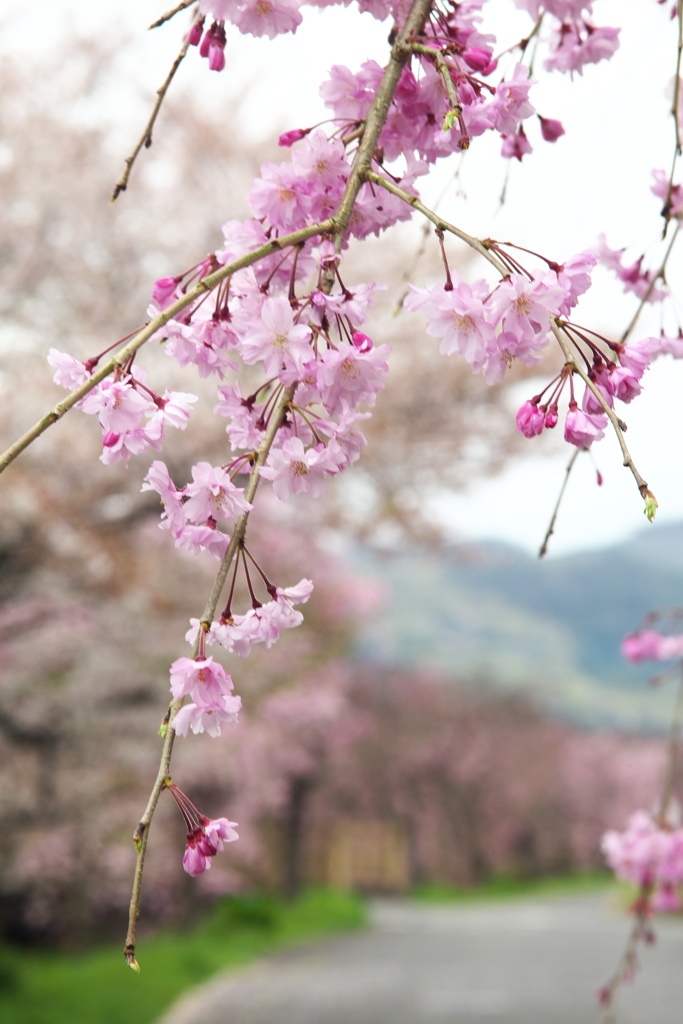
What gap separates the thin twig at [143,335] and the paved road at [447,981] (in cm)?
644

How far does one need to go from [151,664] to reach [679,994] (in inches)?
209

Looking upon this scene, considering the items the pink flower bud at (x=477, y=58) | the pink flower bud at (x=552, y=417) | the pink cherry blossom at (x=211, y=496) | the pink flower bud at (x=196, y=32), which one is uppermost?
the pink flower bud at (x=196, y=32)

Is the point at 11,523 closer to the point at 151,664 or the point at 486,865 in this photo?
the point at 151,664

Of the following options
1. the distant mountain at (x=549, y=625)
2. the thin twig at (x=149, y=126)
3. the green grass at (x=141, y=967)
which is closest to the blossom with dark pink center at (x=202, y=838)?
the thin twig at (x=149, y=126)

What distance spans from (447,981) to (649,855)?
7.23 metres

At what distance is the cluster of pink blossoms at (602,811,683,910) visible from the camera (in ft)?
6.58

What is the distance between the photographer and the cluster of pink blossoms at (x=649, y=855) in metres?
2.01

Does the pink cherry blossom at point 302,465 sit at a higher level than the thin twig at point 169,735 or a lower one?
→ higher

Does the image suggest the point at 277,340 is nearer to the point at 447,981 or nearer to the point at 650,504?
the point at 650,504

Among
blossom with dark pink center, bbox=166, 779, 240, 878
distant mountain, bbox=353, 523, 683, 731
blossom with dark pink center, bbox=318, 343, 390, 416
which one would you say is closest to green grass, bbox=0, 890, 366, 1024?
distant mountain, bbox=353, 523, 683, 731

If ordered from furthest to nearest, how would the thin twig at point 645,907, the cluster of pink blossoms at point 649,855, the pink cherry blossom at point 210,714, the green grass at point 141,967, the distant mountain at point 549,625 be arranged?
the distant mountain at point 549,625 < the green grass at point 141,967 < the cluster of pink blossoms at point 649,855 < the thin twig at point 645,907 < the pink cherry blossom at point 210,714

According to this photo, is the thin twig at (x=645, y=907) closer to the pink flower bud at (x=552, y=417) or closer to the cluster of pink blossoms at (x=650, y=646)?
the cluster of pink blossoms at (x=650, y=646)

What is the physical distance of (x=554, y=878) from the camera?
22.6 meters

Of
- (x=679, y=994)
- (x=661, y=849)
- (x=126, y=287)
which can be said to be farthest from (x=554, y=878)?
(x=661, y=849)
